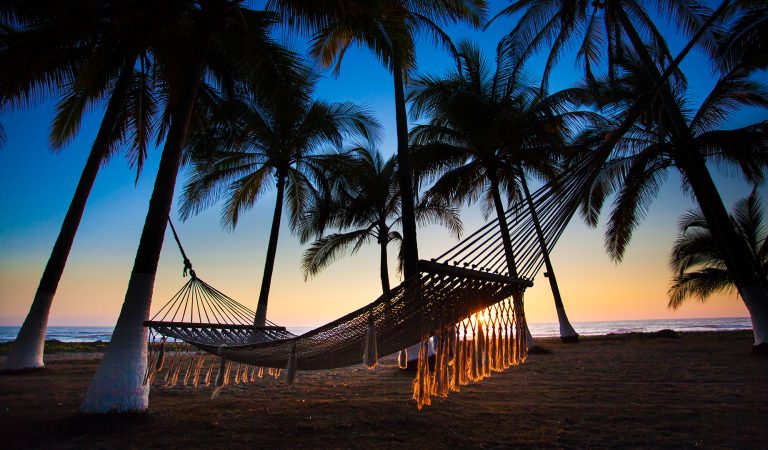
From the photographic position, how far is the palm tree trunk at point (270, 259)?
284 inches

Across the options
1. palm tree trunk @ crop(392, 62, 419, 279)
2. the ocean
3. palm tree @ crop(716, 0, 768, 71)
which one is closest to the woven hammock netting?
palm tree trunk @ crop(392, 62, 419, 279)

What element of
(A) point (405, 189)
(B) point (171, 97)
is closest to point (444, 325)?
(A) point (405, 189)

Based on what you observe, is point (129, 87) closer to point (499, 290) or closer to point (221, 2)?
point (221, 2)

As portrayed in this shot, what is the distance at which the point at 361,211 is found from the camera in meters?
10.3

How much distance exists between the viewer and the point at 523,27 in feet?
23.6

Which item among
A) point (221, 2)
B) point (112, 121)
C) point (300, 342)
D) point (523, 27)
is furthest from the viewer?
point (523, 27)

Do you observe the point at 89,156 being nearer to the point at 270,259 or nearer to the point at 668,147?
the point at 270,259

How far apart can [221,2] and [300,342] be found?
10.3 feet

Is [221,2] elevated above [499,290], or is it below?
above

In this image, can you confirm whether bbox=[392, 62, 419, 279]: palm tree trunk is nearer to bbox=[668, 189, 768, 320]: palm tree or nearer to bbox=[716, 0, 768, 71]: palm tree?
bbox=[716, 0, 768, 71]: palm tree

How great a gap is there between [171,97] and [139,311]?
310cm

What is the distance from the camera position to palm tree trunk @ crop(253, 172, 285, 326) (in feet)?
23.6

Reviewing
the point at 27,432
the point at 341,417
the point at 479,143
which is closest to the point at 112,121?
the point at 27,432

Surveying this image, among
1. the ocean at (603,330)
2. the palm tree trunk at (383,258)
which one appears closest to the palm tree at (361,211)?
the palm tree trunk at (383,258)
